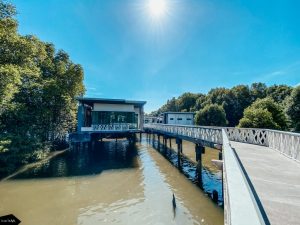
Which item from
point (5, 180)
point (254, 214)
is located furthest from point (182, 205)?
point (5, 180)

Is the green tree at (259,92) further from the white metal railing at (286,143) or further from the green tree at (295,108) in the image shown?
the white metal railing at (286,143)

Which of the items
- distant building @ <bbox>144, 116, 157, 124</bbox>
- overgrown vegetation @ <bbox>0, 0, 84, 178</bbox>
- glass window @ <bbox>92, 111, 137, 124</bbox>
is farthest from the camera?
distant building @ <bbox>144, 116, 157, 124</bbox>

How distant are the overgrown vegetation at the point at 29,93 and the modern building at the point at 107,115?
3.01 meters

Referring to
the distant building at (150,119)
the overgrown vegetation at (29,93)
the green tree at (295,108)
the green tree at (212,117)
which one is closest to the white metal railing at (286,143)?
the overgrown vegetation at (29,93)

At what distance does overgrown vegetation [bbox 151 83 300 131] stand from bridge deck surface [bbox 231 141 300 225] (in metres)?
16.0

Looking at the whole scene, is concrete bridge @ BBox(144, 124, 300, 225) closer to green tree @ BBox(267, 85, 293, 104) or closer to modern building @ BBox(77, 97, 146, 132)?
modern building @ BBox(77, 97, 146, 132)

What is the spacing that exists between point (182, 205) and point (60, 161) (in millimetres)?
14407

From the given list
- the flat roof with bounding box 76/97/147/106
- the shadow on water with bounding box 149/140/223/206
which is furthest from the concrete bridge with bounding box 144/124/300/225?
the flat roof with bounding box 76/97/147/106

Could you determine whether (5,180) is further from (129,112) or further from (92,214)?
(129,112)

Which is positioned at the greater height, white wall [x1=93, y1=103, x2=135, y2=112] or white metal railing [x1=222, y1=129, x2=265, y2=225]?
white wall [x1=93, y1=103, x2=135, y2=112]

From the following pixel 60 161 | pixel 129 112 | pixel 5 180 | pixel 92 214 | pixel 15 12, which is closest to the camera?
pixel 92 214

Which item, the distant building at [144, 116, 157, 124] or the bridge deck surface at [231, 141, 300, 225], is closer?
the bridge deck surface at [231, 141, 300, 225]

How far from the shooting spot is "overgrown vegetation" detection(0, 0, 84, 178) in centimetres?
1415

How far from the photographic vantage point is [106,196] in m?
11.2
